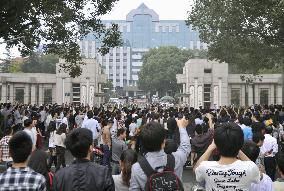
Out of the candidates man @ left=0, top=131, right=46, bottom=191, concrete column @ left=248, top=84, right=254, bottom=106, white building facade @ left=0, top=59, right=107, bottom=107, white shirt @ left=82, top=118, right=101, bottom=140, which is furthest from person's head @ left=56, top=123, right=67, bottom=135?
concrete column @ left=248, top=84, right=254, bottom=106

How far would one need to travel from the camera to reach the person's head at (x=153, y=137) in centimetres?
432

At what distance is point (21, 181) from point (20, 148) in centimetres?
37

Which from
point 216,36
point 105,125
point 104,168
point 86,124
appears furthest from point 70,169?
point 216,36

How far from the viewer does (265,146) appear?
30.9 feet

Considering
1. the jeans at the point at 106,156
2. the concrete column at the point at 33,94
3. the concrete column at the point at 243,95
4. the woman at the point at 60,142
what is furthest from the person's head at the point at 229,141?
the concrete column at the point at 33,94

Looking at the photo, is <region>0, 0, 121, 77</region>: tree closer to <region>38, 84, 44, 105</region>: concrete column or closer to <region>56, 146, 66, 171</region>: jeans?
<region>56, 146, 66, 171</region>: jeans

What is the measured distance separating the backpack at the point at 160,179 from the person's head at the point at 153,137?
135 millimetres

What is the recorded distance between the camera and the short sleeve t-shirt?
3.88 metres

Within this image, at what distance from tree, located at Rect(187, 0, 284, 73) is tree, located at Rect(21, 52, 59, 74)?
63.2m

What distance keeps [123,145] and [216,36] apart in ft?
79.0

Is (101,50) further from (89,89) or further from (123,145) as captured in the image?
(89,89)

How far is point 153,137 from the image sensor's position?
4316 mm

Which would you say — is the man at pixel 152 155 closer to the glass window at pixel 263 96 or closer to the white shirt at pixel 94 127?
the white shirt at pixel 94 127

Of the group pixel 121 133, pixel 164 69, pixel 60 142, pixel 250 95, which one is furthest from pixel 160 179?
pixel 164 69
